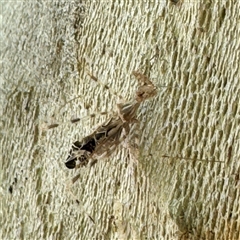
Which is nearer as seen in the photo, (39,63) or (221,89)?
(221,89)

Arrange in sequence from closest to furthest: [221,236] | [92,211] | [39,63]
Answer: [221,236]
[92,211]
[39,63]

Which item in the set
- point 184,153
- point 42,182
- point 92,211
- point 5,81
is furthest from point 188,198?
point 5,81

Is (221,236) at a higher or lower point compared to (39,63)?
lower

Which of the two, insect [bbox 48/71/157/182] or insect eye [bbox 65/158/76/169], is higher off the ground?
insect [bbox 48/71/157/182]

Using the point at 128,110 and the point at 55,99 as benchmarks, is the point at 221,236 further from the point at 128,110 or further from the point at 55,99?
the point at 55,99
